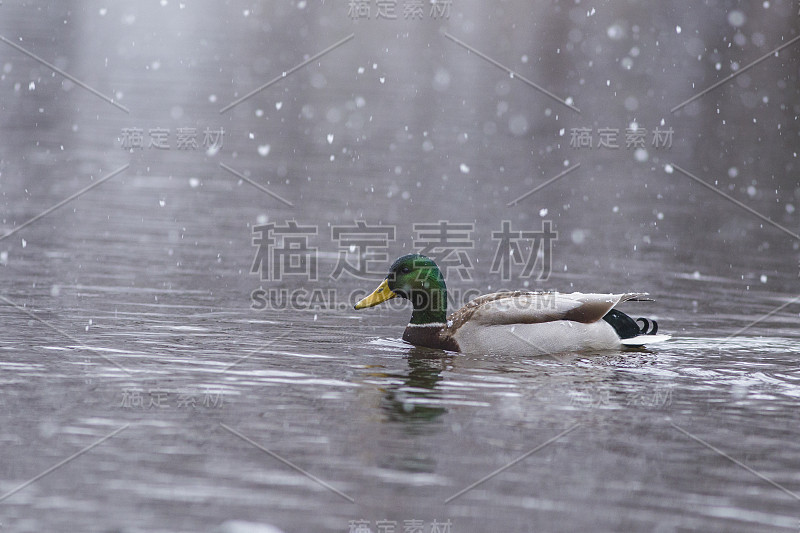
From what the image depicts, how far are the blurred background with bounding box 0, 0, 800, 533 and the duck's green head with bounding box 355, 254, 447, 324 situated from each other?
407 mm

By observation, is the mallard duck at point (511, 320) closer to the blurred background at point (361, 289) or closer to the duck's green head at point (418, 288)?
the duck's green head at point (418, 288)

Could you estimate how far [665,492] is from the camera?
22.9ft

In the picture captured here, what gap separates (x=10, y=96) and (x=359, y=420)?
83.6ft

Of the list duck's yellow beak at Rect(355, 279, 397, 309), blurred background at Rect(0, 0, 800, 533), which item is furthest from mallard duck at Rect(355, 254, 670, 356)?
blurred background at Rect(0, 0, 800, 533)

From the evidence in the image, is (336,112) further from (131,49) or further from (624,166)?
(131,49)

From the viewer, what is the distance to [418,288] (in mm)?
11258

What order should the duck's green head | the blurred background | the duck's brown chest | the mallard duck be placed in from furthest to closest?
1. the duck's green head
2. the duck's brown chest
3. the mallard duck
4. the blurred background

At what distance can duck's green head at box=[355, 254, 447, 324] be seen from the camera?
1117 centimetres

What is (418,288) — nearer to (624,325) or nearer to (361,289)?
(624,325)

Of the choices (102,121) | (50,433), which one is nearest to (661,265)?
(50,433)

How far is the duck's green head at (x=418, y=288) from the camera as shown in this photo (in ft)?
36.7

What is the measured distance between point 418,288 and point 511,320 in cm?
104

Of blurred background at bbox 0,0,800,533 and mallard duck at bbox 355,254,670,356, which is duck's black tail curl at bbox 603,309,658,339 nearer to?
mallard duck at bbox 355,254,670,356

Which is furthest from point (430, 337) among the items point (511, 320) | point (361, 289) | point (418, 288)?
point (361, 289)
